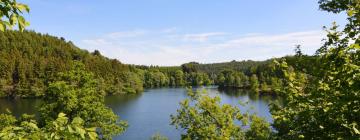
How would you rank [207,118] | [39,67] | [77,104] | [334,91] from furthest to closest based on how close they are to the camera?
[39,67] < [77,104] < [207,118] < [334,91]

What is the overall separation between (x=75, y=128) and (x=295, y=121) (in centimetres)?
552

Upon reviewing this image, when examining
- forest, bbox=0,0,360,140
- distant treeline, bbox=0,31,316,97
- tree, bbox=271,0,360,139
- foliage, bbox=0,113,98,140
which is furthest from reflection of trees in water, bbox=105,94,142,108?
foliage, bbox=0,113,98,140

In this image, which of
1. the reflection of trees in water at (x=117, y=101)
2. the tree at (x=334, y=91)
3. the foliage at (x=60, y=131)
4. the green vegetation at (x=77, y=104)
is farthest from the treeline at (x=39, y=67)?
the foliage at (x=60, y=131)

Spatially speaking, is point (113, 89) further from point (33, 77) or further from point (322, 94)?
point (322, 94)

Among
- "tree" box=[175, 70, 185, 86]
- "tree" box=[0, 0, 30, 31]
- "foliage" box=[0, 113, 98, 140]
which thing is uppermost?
"tree" box=[0, 0, 30, 31]

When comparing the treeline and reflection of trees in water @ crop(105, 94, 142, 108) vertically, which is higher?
the treeline

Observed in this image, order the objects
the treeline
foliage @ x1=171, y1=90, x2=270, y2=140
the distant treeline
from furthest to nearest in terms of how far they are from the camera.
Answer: the distant treeline, the treeline, foliage @ x1=171, y1=90, x2=270, y2=140

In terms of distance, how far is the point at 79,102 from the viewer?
20.6m

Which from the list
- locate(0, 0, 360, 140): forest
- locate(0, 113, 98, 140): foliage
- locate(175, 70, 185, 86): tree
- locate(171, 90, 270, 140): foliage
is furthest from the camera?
locate(175, 70, 185, 86): tree

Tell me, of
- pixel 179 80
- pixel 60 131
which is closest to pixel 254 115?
pixel 60 131

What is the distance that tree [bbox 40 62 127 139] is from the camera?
787 inches

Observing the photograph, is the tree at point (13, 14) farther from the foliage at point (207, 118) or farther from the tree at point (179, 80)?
the tree at point (179, 80)

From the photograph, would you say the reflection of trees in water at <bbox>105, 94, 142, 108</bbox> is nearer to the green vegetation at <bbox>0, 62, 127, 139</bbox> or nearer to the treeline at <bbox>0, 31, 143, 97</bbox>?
the treeline at <bbox>0, 31, 143, 97</bbox>

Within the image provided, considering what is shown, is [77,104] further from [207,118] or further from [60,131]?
[60,131]
